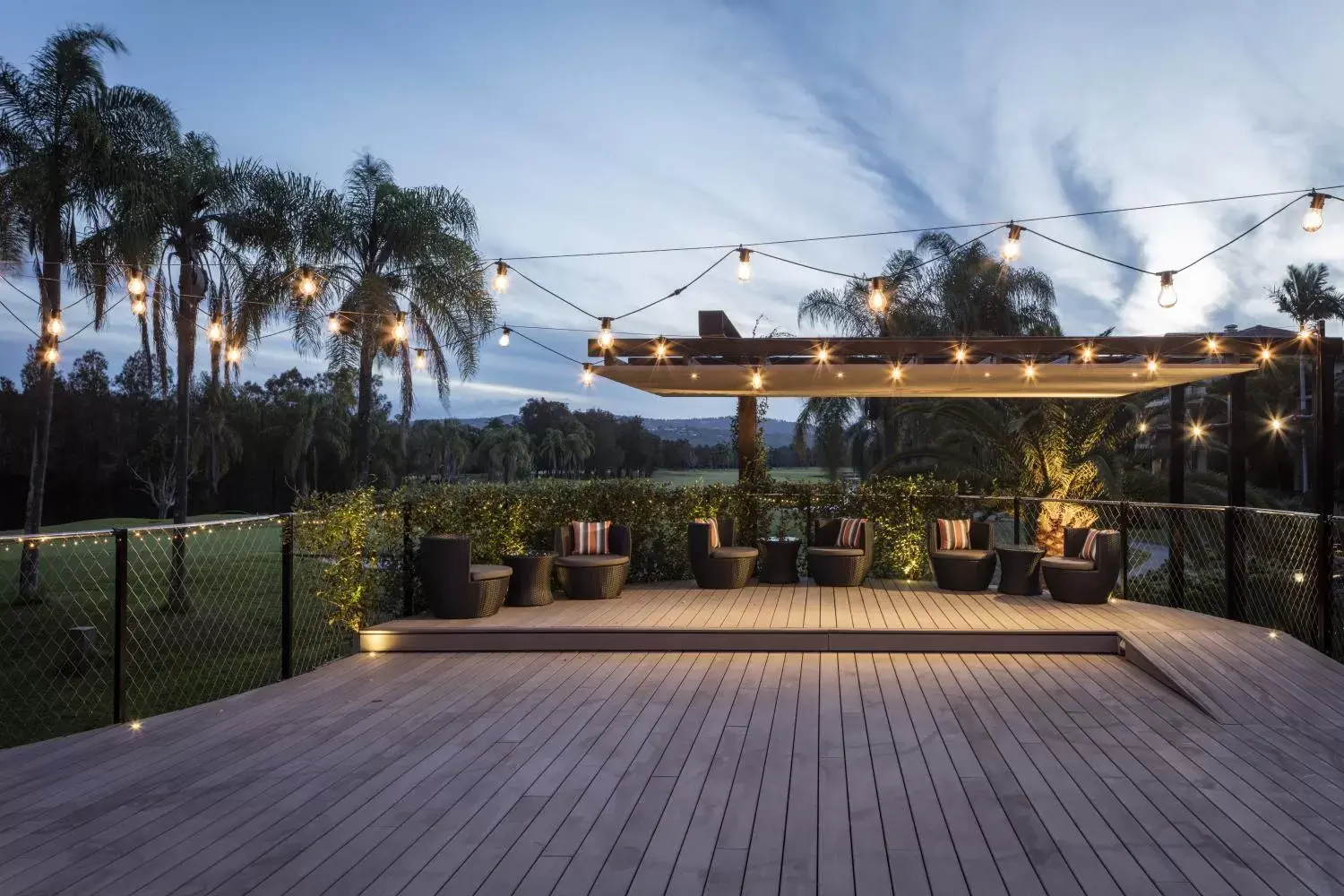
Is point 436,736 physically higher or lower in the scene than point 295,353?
lower

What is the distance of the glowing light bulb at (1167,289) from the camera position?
8031 mm

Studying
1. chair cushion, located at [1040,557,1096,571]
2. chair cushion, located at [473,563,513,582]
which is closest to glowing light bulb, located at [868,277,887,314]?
chair cushion, located at [1040,557,1096,571]

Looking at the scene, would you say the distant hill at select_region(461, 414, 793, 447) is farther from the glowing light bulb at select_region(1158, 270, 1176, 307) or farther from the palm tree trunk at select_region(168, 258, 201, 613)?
the palm tree trunk at select_region(168, 258, 201, 613)

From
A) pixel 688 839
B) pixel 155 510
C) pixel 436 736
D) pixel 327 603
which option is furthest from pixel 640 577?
pixel 155 510

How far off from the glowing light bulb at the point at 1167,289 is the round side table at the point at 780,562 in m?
3.95

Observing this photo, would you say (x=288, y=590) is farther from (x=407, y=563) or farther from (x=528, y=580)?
(x=528, y=580)

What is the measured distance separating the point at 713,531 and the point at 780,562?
0.78 metres

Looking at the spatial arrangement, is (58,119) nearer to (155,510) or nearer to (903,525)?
(903,525)

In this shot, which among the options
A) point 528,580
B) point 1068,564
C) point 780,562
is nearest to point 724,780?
point 528,580

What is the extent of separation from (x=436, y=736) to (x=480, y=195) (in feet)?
44.7

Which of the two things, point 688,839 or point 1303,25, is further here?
point 1303,25

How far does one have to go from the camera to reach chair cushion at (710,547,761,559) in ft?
29.3

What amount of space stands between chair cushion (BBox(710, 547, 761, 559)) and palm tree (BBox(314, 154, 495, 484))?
315 inches

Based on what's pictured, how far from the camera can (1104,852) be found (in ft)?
10.3
